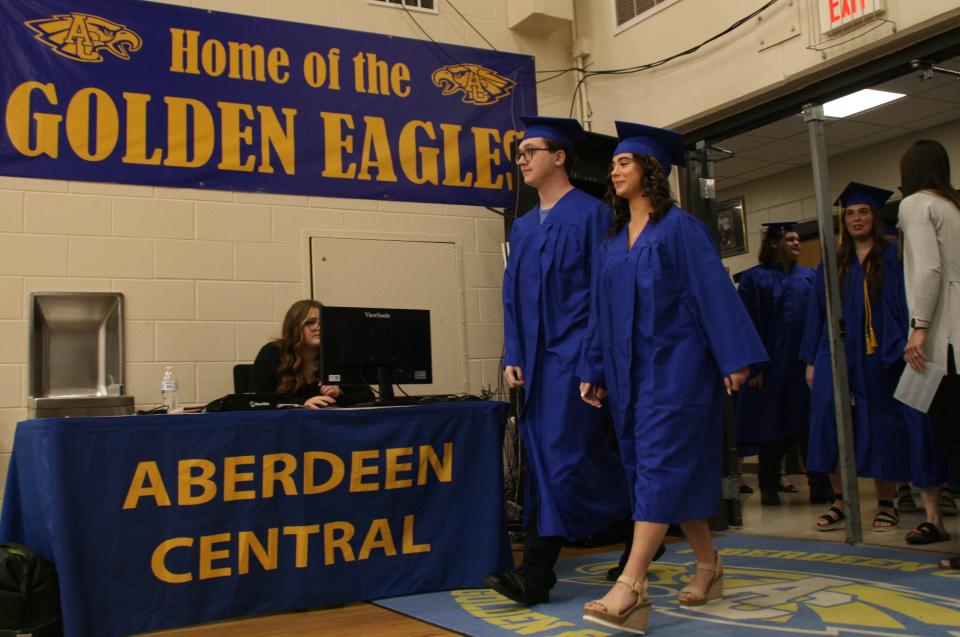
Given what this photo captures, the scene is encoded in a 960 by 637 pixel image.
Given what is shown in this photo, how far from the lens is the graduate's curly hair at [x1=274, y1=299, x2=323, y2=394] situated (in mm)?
3615

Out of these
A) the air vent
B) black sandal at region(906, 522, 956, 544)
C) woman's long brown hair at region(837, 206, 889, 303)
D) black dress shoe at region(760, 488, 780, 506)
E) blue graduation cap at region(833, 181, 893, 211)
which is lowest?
black dress shoe at region(760, 488, 780, 506)

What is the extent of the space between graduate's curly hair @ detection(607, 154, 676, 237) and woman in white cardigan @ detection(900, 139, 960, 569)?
97 cm

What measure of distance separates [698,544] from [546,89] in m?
3.24

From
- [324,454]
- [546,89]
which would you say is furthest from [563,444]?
[546,89]

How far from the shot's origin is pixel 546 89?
5.18 meters

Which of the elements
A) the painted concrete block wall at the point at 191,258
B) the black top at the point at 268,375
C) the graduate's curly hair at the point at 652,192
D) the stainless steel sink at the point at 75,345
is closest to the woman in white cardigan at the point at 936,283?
the graduate's curly hair at the point at 652,192

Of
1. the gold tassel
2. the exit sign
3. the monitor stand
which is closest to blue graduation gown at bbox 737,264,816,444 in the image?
the gold tassel

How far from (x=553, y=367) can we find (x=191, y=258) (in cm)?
212

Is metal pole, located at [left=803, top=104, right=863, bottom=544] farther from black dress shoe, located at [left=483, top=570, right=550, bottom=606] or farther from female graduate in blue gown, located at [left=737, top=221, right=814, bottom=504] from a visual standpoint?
black dress shoe, located at [left=483, top=570, right=550, bottom=606]

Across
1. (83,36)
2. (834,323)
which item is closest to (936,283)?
(834,323)

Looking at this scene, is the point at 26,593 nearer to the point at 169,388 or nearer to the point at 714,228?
the point at 169,388

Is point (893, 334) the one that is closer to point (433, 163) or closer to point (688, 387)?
point (688, 387)

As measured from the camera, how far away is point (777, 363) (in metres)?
5.26

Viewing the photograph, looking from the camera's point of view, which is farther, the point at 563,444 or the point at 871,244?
the point at 871,244
